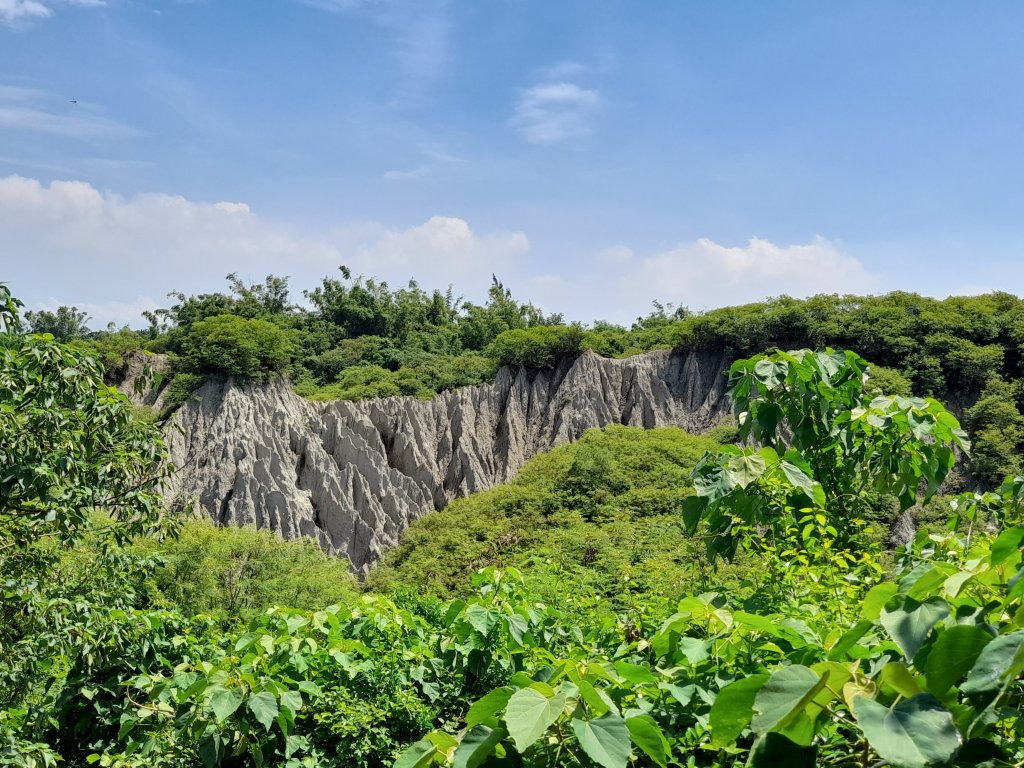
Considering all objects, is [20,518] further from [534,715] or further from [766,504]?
[534,715]

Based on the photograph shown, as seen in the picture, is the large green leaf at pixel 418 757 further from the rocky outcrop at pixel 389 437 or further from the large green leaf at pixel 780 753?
the rocky outcrop at pixel 389 437

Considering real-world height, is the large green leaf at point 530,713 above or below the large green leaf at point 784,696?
below

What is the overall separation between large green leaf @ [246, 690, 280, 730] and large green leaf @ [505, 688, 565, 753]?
6.34 ft

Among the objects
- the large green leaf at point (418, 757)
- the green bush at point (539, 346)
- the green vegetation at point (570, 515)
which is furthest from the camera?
the green bush at point (539, 346)

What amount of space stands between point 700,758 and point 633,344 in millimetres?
39189

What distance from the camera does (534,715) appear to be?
65.0 inches

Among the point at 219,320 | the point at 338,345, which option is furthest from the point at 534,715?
the point at 338,345

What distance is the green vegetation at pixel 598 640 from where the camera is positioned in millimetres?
1490

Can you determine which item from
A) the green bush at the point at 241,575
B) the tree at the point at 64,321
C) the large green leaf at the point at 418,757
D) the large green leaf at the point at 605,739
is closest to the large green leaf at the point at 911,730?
the large green leaf at the point at 605,739

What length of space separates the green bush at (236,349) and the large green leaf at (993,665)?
32.8m

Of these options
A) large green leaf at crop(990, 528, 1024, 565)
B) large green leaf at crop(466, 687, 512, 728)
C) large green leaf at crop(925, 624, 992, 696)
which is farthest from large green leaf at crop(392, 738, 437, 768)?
large green leaf at crop(990, 528, 1024, 565)

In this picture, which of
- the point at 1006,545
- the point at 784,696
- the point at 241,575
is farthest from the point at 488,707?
the point at 241,575

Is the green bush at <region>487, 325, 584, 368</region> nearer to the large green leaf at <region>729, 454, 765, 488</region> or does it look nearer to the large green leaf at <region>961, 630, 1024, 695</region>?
the large green leaf at <region>729, 454, 765, 488</region>

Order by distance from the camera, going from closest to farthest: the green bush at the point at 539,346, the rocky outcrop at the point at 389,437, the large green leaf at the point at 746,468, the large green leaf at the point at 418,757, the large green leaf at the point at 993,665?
the large green leaf at the point at 993,665 → the large green leaf at the point at 418,757 → the large green leaf at the point at 746,468 → the rocky outcrop at the point at 389,437 → the green bush at the point at 539,346
